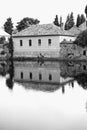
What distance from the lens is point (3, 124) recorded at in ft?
24.1

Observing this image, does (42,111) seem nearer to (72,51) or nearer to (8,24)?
(72,51)

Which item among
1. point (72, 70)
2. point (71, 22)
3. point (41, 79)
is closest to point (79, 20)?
point (71, 22)

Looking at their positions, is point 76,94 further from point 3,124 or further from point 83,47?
point 83,47

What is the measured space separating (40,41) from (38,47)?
3.33 ft

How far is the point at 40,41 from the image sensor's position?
43.0 metres

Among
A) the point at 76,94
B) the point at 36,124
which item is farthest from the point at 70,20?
the point at 36,124

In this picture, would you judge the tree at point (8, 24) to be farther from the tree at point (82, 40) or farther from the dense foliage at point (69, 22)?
the tree at point (82, 40)

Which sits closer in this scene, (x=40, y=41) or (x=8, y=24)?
(x=40, y=41)

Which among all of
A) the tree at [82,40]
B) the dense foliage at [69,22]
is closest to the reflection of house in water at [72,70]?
the tree at [82,40]

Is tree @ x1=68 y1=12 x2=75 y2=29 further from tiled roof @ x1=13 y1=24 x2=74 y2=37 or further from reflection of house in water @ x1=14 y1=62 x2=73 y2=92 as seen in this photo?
reflection of house in water @ x1=14 y1=62 x2=73 y2=92

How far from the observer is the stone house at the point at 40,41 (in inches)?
1626

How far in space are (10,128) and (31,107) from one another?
239 centimetres

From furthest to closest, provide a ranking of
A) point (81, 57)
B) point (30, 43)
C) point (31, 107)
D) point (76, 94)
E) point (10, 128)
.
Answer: point (30, 43), point (81, 57), point (76, 94), point (31, 107), point (10, 128)

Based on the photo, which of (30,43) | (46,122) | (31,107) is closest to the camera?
(46,122)
